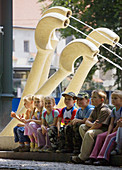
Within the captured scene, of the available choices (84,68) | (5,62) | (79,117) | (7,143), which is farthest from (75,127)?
(5,62)

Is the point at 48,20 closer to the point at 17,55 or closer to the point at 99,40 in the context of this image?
the point at 99,40

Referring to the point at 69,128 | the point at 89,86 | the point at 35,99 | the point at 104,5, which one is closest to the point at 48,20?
the point at 35,99

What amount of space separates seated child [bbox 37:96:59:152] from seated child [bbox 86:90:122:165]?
1.59 m

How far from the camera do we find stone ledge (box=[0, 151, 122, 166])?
372 inches

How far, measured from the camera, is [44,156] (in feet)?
36.4

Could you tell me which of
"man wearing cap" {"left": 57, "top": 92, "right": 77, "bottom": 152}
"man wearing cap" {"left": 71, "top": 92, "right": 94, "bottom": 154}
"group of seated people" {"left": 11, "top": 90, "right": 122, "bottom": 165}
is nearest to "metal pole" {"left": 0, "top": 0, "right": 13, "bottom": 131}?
"group of seated people" {"left": 11, "top": 90, "right": 122, "bottom": 165}

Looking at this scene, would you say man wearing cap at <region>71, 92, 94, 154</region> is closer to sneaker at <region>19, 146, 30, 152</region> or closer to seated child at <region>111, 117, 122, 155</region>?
seated child at <region>111, 117, 122, 155</region>

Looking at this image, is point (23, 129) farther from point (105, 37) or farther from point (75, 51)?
point (105, 37)

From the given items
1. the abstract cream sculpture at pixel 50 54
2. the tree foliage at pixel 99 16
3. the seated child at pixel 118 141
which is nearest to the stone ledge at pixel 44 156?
the seated child at pixel 118 141

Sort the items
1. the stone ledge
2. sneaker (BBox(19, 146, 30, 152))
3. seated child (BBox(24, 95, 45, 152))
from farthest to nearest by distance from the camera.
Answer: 1. sneaker (BBox(19, 146, 30, 152))
2. seated child (BBox(24, 95, 45, 152))
3. the stone ledge

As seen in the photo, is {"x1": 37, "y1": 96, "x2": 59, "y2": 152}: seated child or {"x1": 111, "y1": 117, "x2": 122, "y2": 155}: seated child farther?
{"x1": 37, "y1": 96, "x2": 59, "y2": 152}: seated child

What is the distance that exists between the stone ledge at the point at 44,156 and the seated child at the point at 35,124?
162mm

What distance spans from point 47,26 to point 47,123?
2721 millimetres

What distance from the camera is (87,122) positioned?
10094mm
